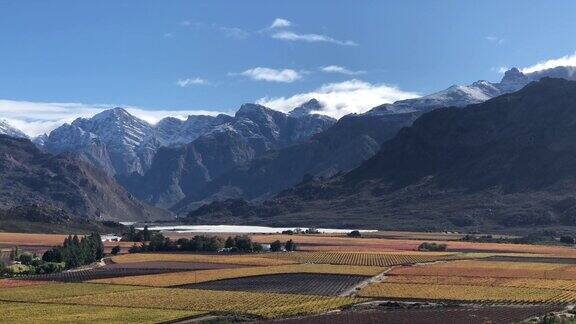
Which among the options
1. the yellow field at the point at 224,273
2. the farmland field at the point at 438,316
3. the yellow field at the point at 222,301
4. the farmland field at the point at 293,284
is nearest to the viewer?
the farmland field at the point at 438,316

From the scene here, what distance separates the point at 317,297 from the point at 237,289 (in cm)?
1712

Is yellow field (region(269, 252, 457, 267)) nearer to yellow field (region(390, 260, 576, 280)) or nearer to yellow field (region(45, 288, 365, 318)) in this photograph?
yellow field (region(390, 260, 576, 280))

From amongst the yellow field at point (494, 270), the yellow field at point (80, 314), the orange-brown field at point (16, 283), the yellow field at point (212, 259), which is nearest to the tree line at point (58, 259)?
the yellow field at point (212, 259)

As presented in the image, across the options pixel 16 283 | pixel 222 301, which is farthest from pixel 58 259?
pixel 222 301

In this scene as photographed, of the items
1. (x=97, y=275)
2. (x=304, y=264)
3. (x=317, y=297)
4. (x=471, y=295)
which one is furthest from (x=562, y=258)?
(x=97, y=275)

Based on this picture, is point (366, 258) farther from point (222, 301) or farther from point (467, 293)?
point (222, 301)

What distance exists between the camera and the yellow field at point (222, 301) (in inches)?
3915

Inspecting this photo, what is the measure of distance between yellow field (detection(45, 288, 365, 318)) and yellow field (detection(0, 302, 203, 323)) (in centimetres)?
409

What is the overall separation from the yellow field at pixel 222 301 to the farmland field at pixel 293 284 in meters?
6.75

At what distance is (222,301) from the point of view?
108m

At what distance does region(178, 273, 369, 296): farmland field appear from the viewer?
12365cm

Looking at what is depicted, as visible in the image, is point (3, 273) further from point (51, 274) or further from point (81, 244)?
point (81, 244)

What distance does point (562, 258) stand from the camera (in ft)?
620

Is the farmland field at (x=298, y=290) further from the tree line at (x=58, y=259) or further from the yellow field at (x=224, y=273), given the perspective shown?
the tree line at (x=58, y=259)
